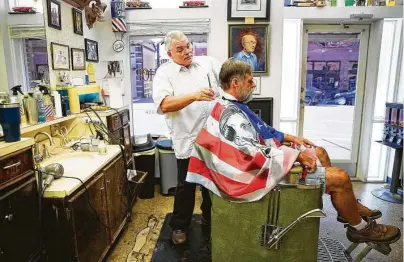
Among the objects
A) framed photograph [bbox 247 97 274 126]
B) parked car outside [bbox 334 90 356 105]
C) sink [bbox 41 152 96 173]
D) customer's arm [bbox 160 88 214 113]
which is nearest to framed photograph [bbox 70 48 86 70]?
sink [bbox 41 152 96 173]

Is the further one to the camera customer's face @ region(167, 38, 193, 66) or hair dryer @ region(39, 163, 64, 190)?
customer's face @ region(167, 38, 193, 66)

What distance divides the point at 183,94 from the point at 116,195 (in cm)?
97

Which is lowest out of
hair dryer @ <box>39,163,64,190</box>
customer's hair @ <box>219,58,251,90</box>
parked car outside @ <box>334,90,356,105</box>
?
hair dryer @ <box>39,163,64,190</box>

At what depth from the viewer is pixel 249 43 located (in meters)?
2.92

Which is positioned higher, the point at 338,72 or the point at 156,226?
the point at 338,72

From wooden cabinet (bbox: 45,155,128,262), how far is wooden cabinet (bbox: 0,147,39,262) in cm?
10

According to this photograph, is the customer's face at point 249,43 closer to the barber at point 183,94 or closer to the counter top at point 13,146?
the barber at point 183,94

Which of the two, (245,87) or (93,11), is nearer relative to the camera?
(245,87)

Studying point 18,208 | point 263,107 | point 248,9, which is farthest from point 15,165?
point 248,9

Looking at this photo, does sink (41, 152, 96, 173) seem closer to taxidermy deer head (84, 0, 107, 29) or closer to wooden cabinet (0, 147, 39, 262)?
wooden cabinet (0, 147, 39, 262)

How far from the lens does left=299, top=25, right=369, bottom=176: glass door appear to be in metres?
3.59

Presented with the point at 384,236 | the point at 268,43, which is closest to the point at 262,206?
the point at 384,236

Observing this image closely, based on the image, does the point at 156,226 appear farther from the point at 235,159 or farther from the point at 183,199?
the point at 235,159

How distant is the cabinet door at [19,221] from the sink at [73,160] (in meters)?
0.48
